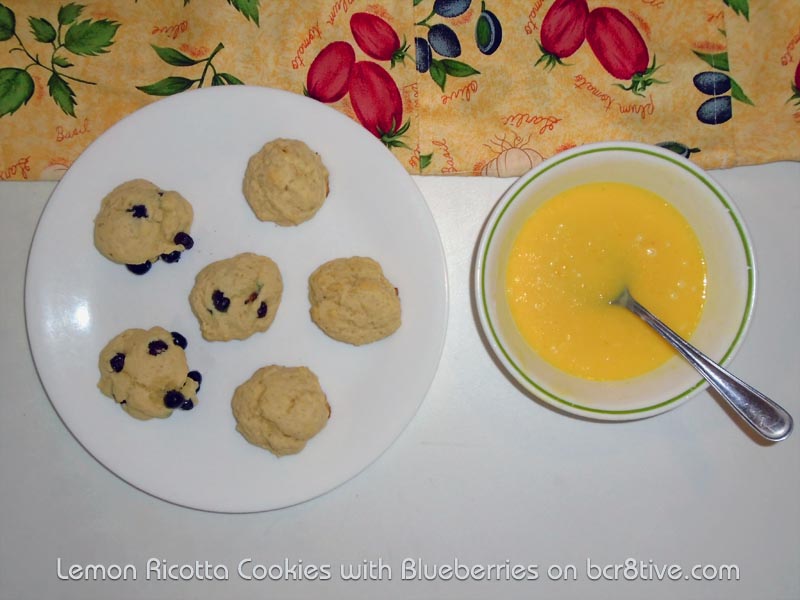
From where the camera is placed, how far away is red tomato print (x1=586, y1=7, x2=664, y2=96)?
174cm

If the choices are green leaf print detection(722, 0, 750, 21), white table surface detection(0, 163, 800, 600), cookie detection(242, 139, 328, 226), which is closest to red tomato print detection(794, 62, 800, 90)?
green leaf print detection(722, 0, 750, 21)

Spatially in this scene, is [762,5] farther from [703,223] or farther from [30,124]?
[30,124]

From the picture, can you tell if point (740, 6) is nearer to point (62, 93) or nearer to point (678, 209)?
point (678, 209)

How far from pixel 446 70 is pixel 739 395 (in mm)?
1097

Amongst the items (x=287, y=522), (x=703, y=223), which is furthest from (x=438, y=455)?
(x=703, y=223)

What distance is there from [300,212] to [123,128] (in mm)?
A: 490

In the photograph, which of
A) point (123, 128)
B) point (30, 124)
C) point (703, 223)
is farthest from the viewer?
point (30, 124)

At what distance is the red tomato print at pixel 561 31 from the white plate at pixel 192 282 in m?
0.57

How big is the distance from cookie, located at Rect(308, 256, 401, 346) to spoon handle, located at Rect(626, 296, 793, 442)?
24.8 inches

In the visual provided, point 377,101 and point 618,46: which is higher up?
point 618,46

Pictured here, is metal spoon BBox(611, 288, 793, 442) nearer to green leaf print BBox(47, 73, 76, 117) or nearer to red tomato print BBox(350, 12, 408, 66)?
red tomato print BBox(350, 12, 408, 66)

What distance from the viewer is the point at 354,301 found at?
4.90 ft

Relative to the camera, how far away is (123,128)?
1.57m

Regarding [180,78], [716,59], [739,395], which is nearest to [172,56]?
[180,78]
